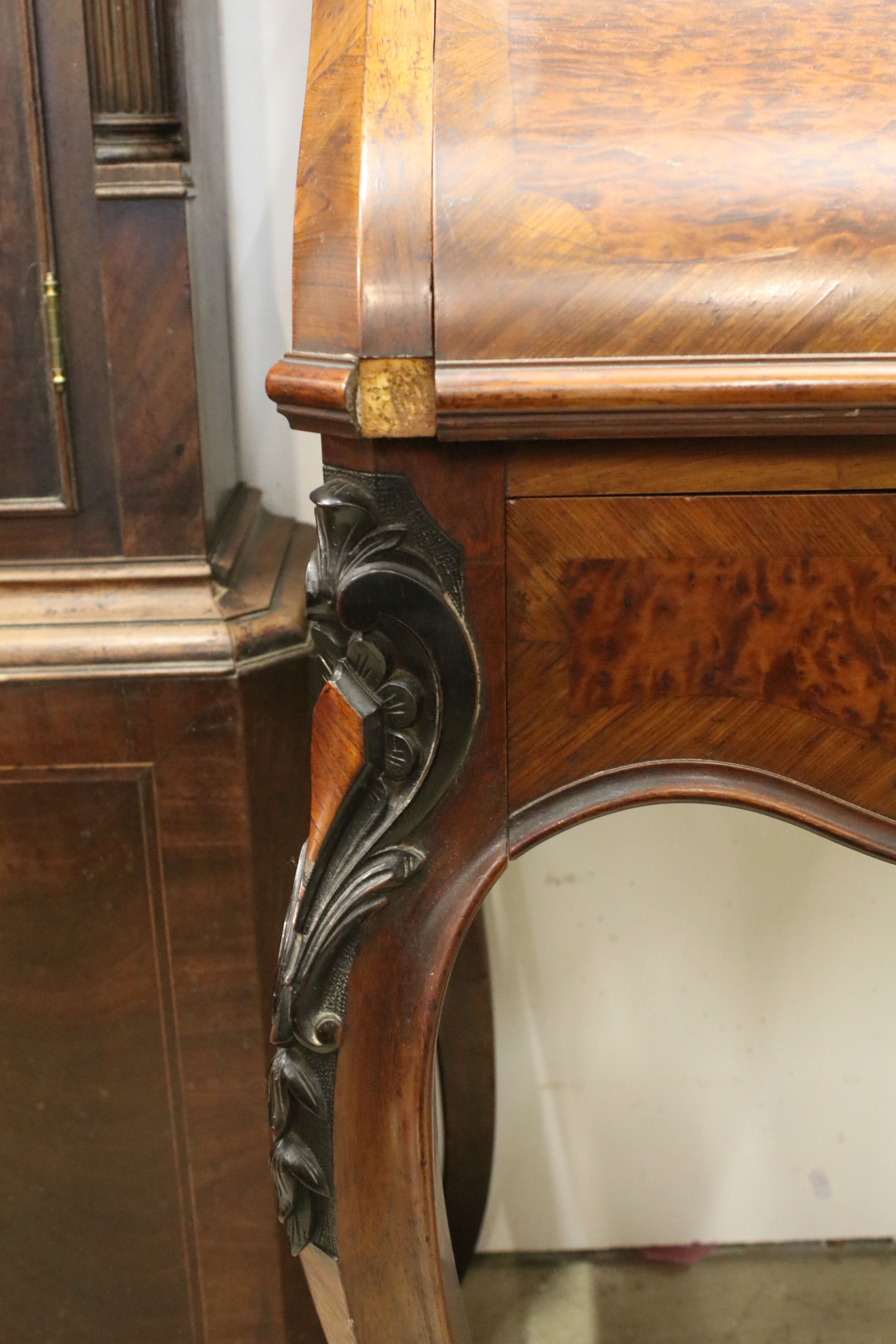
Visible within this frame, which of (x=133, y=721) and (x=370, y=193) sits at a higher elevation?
(x=370, y=193)

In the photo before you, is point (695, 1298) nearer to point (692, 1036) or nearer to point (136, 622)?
point (692, 1036)

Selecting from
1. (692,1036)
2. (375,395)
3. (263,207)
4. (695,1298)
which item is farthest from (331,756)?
(695,1298)

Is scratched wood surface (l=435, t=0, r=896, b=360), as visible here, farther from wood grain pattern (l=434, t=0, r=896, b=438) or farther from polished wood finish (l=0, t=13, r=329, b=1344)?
polished wood finish (l=0, t=13, r=329, b=1344)

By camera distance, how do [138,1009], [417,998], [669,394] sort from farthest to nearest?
[138,1009], [417,998], [669,394]

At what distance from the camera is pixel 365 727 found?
52 centimetres

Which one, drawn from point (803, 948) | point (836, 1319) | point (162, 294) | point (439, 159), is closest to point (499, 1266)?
point (836, 1319)

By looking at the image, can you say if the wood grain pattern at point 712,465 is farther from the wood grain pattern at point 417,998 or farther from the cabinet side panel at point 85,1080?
the cabinet side panel at point 85,1080

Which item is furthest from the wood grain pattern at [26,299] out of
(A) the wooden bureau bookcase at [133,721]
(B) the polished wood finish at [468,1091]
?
(B) the polished wood finish at [468,1091]

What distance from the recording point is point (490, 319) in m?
0.47

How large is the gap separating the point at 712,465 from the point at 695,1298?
961mm

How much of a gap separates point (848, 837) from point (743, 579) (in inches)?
5.3

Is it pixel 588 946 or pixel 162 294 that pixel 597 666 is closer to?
pixel 162 294

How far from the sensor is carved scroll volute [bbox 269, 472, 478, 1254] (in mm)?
514

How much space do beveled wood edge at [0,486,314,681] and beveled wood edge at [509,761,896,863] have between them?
342 millimetres
